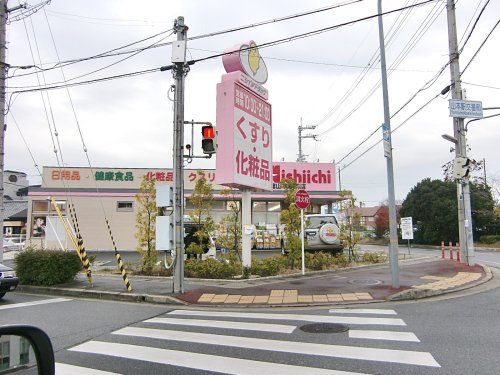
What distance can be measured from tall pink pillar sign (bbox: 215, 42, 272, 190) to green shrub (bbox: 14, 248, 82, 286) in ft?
17.3

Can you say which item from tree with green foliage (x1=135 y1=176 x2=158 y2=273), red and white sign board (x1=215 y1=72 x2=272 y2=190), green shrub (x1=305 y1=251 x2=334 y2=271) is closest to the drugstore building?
tree with green foliage (x1=135 y1=176 x2=158 y2=273)

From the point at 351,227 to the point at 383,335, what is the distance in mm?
12333

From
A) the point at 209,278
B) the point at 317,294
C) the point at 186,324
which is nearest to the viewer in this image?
the point at 186,324

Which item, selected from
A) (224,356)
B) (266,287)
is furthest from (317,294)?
(224,356)

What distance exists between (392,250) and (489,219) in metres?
31.6

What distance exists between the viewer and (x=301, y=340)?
6734 mm

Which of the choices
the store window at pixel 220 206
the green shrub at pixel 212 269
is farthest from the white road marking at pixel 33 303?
the store window at pixel 220 206

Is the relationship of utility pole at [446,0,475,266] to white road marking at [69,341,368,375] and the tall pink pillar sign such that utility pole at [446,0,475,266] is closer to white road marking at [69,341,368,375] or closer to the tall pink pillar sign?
the tall pink pillar sign

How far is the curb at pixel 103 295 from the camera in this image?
10844 mm

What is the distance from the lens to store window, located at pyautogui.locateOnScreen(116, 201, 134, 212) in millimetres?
29391

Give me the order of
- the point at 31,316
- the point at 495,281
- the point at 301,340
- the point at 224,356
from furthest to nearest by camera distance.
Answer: the point at 495,281, the point at 31,316, the point at 301,340, the point at 224,356

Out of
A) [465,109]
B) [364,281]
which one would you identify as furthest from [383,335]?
[465,109]

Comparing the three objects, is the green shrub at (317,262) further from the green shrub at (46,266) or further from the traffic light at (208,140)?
the green shrub at (46,266)

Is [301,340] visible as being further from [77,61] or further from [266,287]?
[77,61]
